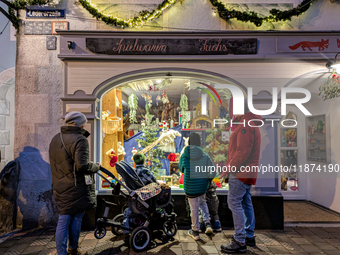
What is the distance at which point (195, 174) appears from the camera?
12.0 ft

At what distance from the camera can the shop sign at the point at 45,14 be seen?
4.52 m

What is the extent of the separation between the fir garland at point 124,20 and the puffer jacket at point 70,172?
263 cm

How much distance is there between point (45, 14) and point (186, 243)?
5048 millimetres

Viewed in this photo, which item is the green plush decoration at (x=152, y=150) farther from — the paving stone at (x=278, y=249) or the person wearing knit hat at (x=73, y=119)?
the paving stone at (x=278, y=249)

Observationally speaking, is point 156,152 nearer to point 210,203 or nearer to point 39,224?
point 210,203

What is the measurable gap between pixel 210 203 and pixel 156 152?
1845mm

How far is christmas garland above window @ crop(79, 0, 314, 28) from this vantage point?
4.40 meters

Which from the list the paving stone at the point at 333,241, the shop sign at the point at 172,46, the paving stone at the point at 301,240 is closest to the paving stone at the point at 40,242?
the shop sign at the point at 172,46

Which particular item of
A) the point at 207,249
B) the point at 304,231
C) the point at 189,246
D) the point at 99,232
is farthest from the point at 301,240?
the point at 99,232

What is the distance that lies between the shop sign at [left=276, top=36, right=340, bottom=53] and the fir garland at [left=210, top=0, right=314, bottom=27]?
438 mm

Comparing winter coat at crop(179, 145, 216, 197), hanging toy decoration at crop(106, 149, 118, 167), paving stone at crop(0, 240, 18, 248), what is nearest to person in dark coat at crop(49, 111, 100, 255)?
paving stone at crop(0, 240, 18, 248)

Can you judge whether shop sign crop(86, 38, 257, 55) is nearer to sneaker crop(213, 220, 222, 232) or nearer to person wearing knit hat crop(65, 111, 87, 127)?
person wearing knit hat crop(65, 111, 87, 127)

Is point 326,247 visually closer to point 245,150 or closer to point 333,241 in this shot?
point 333,241

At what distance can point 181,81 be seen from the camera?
5.15 metres
